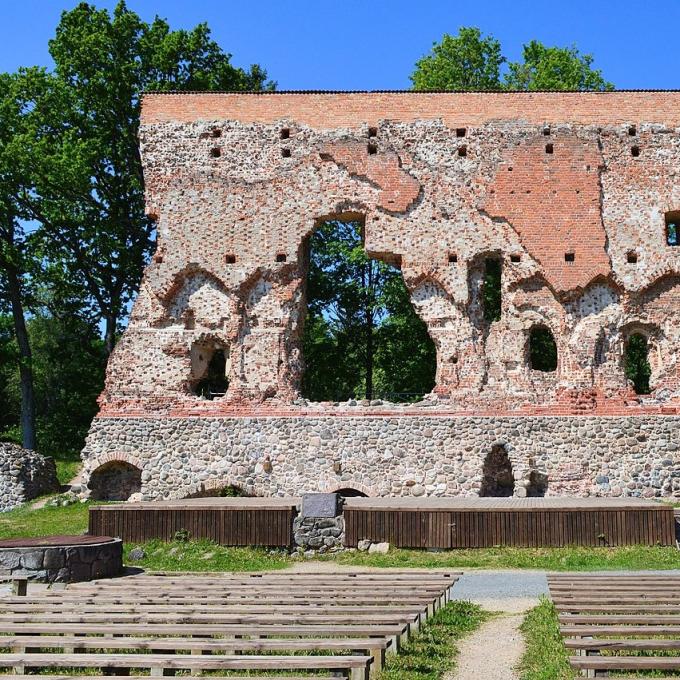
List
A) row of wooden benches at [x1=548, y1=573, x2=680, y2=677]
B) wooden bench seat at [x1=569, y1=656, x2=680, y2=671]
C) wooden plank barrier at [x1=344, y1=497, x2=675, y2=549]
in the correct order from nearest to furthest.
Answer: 1. wooden bench seat at [x1=569, y1=656, x2=680, y2=671]
2. row of wooden benches at [x1=548, y1=573, x2=680, y2=677]
3. wooden plank barrier at [x1=344, y1=497, x2=675, y2=549]

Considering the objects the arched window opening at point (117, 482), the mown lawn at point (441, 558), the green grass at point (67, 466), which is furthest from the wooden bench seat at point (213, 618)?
the green grass at point (67, 466)

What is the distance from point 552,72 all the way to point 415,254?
13.3m

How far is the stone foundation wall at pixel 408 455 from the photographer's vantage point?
16.9 m

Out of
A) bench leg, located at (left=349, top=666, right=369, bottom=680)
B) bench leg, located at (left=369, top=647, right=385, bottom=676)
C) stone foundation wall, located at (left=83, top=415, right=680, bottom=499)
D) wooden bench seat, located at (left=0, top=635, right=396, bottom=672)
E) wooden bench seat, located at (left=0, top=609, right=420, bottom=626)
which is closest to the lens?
bench leg, located at (left=349, top=666, right=369, bottom=680)

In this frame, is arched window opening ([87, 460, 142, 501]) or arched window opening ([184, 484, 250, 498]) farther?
arched window opening ([87, 460, 142, 501])

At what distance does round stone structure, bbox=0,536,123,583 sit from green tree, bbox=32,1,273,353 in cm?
1519

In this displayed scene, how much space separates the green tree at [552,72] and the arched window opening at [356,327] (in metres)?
7.78

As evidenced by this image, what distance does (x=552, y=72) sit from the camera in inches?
1101

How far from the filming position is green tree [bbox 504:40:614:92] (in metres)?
27.7

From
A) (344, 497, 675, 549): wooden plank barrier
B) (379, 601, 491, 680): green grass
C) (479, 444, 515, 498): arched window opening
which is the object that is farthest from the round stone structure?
(479, 444, 515, 498): arched window opening

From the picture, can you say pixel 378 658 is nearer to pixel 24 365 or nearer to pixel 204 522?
pixel 204 522

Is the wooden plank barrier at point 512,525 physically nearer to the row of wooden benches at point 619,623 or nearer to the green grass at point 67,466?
the row of wooden benches at point 619,623

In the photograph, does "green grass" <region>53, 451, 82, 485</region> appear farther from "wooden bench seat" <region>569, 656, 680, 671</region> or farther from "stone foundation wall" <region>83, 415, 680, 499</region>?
"wooden bench seat" <region>569, 656, 680, 671</region>

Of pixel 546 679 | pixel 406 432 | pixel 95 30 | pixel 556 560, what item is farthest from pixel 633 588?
pixel 95 30
